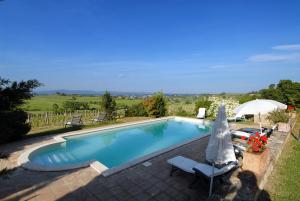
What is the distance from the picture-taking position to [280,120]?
1133 cm

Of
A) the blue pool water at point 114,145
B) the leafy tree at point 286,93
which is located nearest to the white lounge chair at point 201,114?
the blue pool water at point 114,145

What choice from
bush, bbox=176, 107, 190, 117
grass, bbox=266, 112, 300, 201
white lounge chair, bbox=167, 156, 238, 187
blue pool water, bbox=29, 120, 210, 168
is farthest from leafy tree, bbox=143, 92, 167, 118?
white lounge chair, bbox=167, 156, 238, 187

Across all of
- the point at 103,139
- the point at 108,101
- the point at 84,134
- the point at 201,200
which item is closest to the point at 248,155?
the point at 201,200

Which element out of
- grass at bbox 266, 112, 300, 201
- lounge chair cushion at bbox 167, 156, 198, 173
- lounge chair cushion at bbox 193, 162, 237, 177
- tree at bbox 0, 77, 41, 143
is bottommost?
grass at bbox 266, 112, 300, 201

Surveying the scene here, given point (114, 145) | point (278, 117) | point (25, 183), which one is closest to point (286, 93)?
point (278, 117)

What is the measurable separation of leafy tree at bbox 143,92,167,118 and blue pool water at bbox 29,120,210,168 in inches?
101

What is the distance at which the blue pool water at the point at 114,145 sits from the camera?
7.25 meters

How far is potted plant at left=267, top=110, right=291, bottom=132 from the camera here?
34.1 feet

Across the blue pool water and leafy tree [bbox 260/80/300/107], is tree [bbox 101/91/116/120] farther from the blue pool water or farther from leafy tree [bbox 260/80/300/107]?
leafy tree [bbox 260/80/300/107]

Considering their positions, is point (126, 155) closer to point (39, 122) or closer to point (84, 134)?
point (84, 134)

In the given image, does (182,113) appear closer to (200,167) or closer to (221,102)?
(221,102)

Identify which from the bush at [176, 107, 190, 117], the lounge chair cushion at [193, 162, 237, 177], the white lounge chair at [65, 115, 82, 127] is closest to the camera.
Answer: the lounge chair cushion at [193, 162, 237, 177]

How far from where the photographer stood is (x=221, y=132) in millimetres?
4074

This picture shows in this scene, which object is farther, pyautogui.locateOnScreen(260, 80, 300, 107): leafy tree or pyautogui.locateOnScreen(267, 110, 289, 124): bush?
pyautogui.locateOnScreen(260, 80, 300, 107): leafy tree
